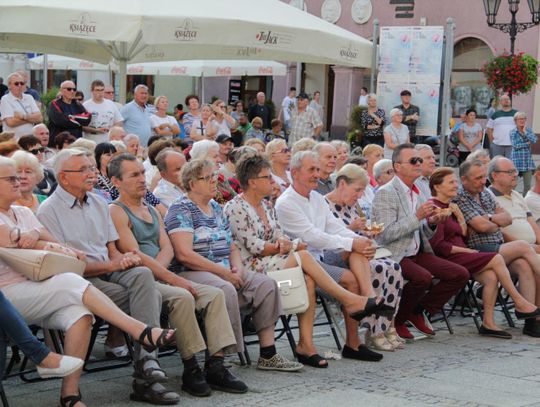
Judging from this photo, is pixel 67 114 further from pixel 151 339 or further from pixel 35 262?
pixel 151 339

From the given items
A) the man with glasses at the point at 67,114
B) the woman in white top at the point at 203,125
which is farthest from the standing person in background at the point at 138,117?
the woman in white top at the point at 203,125

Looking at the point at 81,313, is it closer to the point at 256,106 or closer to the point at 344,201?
the point at 344,201

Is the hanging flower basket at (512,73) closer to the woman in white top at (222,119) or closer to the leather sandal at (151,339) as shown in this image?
the woman in white top at (222,119)

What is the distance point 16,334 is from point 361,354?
115 inches

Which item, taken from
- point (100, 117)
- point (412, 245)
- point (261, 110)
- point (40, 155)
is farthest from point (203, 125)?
point (261, 110)

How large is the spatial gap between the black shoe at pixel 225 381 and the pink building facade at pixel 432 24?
24.6m

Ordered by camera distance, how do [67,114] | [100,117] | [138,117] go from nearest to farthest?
[67,114]
[100,117]
[138,117]

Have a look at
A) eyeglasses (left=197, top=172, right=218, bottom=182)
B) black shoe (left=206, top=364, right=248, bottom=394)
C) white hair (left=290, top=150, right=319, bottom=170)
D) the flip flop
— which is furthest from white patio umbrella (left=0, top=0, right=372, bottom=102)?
black shoe (left=206, top=364, right=248, bottom=394)

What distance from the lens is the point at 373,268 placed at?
8.51 meters

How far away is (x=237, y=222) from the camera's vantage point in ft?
26.2

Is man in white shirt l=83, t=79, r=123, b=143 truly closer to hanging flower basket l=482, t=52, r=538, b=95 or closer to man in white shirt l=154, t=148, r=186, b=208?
man in white shirt l=154, t=148, r=186, b=208

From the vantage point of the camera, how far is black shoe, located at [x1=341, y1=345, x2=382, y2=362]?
8094 mm

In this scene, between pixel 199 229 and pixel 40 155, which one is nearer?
pixel 199 229

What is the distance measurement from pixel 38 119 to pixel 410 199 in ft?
19.6
